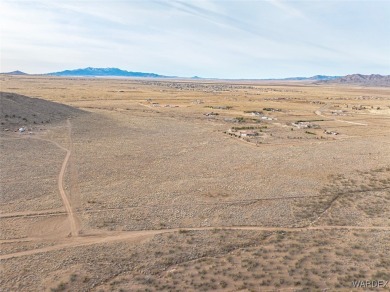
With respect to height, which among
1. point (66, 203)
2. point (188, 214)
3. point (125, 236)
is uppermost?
point (66, 203)

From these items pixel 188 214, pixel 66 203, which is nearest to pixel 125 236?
pixel 188 214

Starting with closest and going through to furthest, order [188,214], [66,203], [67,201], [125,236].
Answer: [125,236]
[188,214]
[66,203]
[67,201]

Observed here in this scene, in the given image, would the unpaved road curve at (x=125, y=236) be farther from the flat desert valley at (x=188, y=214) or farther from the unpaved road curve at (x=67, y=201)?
the unpaved road curve at (x=67, y=201)

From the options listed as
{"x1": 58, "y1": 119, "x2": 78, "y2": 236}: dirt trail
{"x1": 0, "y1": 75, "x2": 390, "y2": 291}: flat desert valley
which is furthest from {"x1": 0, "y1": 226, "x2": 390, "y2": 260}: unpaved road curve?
{"x1": 58, "y1": 119, "x2": 78, "y2": 236}: dirt trail

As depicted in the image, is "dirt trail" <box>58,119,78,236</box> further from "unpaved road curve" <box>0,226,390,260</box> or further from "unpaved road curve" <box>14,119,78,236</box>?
"unpaved road curve" <box>0,226,390,260</box>

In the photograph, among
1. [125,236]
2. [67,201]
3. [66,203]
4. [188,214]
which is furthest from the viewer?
[67,201]

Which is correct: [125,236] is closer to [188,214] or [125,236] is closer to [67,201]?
[188,214]

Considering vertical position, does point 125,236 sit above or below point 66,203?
below

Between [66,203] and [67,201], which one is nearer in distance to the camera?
[66,203]

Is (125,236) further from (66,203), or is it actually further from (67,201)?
(67,201)
